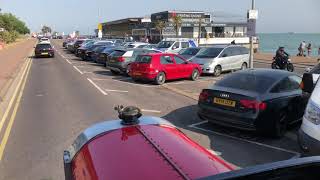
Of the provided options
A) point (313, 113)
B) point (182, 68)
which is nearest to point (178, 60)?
point (182, 68)

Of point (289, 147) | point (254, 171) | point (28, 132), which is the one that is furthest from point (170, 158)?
point (28, 132)

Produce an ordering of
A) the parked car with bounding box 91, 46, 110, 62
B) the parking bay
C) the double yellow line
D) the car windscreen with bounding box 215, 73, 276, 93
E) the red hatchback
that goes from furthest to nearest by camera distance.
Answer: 1. the parked car with bounding box 91, 46, 110, 62
2. the red hatchback
3. the car windscreen with bounding box 215, 73, 276, 93
4. the double yellow line
5. the parking bay

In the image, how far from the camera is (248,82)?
378 inches

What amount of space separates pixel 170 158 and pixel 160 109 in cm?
954

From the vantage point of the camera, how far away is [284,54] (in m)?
22.7

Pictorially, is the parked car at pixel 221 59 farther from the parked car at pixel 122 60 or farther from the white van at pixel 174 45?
the white van at pixel 174 45

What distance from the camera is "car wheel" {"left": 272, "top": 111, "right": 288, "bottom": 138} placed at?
9031mm

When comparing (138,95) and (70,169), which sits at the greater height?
(70,169)

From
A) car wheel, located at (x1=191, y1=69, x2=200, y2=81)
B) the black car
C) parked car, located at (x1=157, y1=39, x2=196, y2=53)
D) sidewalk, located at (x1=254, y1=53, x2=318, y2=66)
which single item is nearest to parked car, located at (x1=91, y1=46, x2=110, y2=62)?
parked car, located at (x1=157, y1=39, x2=196, y2=53)

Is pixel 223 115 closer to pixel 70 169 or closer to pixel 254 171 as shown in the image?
pixel 70 169

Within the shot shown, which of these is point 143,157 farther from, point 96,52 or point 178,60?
point 96,52

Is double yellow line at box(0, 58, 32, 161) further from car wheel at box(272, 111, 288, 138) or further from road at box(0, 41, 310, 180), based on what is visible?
car wheel at box(272, 111, 288, 138)

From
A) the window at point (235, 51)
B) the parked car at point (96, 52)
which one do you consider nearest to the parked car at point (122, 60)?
the window at point (235, 51)

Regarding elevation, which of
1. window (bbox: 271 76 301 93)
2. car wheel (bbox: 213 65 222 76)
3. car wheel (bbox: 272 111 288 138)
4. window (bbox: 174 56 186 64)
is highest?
window (bbox: 271 76 301 93)
